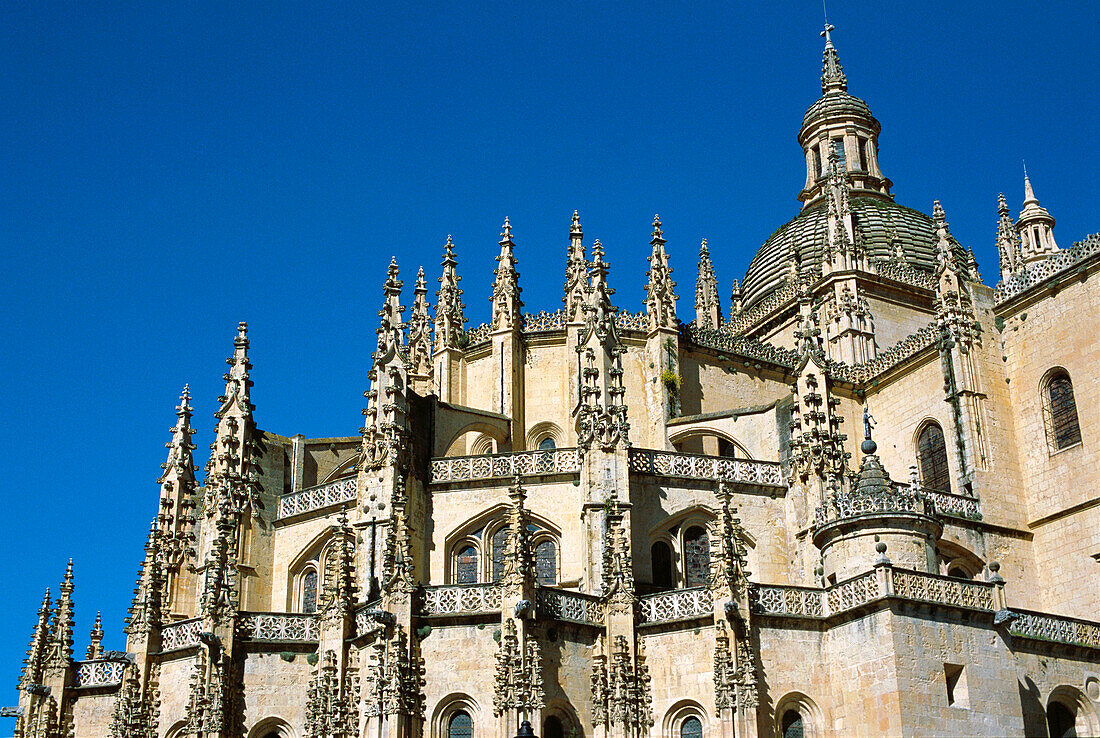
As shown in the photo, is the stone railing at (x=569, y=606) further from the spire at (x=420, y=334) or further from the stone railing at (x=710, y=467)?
the spire at (x=420, y=334)

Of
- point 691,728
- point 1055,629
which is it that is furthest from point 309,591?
point 1055,629

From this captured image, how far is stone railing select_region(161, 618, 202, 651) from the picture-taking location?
34625 mm

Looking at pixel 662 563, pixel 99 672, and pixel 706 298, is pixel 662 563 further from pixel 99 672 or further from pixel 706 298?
pixel 706 298

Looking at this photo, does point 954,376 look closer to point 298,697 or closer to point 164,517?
point 298,697

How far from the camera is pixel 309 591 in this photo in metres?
39.4

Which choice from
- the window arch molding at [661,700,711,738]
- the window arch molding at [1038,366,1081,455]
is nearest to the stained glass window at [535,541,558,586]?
the window arch molding at [661,700,711,738]

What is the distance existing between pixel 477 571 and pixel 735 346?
14278 mm

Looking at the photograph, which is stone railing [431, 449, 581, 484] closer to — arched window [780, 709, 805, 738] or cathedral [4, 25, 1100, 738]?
cathedral [4, 25, 1100, 738]

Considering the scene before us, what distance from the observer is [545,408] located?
43.7 metres

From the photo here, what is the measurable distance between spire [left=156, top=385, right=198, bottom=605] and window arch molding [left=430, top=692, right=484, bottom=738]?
1142 cm

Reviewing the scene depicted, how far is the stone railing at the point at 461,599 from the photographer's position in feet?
104

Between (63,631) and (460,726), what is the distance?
12597mm

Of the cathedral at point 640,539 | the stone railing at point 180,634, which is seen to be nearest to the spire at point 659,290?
the cathedral at point 640,539

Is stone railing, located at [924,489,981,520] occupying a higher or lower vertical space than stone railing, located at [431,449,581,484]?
lower
